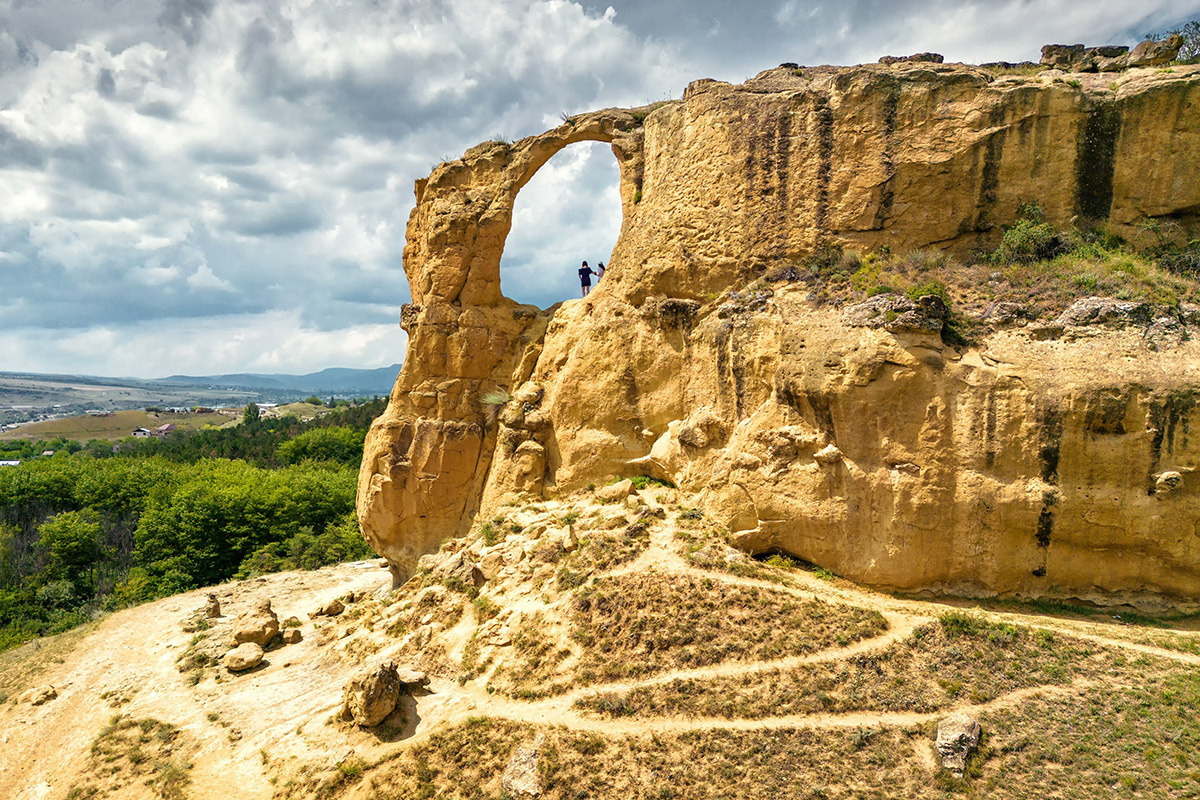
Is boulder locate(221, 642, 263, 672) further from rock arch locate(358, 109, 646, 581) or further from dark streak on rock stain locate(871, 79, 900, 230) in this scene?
dark streak on rock stain locate(871, 79, 900, 230)

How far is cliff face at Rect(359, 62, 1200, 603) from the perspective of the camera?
13188mm

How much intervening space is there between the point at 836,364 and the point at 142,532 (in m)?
35.8

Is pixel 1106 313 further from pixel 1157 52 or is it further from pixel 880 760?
pixel 880 760

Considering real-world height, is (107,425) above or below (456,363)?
below

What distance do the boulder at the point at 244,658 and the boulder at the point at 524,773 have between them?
10.9 meters

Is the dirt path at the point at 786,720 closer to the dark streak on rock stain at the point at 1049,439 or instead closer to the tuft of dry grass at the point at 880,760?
the tuft of dry grass at the point at 880,760

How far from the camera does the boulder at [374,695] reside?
511 inches

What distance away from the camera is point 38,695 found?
18.2 m

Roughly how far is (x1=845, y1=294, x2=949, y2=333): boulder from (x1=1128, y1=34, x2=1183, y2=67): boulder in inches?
373

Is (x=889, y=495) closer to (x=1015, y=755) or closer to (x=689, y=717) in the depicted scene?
(x=1015, y=755)

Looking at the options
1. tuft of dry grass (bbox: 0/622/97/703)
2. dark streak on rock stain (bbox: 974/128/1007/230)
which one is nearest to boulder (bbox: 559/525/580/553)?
dark streak on rock stain (bbox: 974/128/1007/230)

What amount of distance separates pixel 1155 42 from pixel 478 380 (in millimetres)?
22085

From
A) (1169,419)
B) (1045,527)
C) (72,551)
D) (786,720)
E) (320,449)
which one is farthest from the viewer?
(320,449)

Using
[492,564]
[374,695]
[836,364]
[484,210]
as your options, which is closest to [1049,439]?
[836,364]
